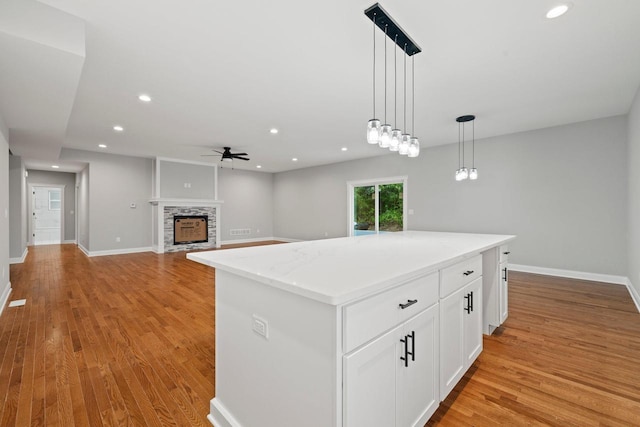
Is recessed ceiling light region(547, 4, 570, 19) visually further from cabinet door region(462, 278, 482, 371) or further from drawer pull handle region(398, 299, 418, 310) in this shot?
drawer pull handle region(398, 299, 418, 310)

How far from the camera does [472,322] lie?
2023 millimetres

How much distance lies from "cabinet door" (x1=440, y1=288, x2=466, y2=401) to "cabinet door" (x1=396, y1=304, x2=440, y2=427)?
69 mm

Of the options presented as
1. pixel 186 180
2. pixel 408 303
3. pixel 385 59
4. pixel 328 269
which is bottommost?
pixel 408 303

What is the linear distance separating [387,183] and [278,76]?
492 cm

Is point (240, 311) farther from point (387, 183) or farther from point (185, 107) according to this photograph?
point (387, 183)

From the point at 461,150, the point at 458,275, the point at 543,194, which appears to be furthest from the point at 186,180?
the point at 543,194

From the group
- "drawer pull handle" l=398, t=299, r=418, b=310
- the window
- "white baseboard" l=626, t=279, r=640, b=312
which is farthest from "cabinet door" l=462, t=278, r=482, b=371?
the window

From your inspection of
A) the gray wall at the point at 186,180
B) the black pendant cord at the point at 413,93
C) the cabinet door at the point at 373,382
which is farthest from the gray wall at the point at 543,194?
the gray wall at the point at 186,180

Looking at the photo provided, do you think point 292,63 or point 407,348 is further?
point 292,63

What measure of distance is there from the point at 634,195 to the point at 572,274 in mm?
1659

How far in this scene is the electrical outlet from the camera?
124 centimetres

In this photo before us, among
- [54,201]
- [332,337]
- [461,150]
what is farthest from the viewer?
[54,201]

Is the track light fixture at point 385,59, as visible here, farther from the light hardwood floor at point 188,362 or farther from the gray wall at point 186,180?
the gray wall at point 186,180

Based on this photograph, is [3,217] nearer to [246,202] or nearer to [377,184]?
[246,202]
